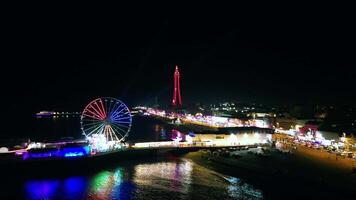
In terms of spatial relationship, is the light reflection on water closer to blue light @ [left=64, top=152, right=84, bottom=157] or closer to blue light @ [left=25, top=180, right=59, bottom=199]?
blue light @ [left=25, top=180, right=59, bottom=199]

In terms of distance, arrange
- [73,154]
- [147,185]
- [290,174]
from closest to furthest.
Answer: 1. [290,174]
2. [147,185]
3. [73,154]

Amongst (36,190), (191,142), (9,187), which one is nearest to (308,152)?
(191,142)

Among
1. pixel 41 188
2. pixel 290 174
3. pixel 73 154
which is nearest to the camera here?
pixel 290 174

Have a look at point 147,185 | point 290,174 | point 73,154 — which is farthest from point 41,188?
point 290,174

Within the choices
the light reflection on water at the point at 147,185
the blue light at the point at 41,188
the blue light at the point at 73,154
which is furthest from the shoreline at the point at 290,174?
the blue light at the point at 41,188

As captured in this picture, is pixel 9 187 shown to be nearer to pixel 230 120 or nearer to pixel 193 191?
pixel 193 191

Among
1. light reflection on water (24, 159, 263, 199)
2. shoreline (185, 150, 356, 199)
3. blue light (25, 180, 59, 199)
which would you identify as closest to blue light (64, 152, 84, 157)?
light reflection on water (24, 159, 263, 199)

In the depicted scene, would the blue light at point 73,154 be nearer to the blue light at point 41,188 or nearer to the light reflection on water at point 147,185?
the light reflection on water at point 147,185

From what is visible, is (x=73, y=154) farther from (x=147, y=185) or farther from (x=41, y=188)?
(x=147, y=185)
